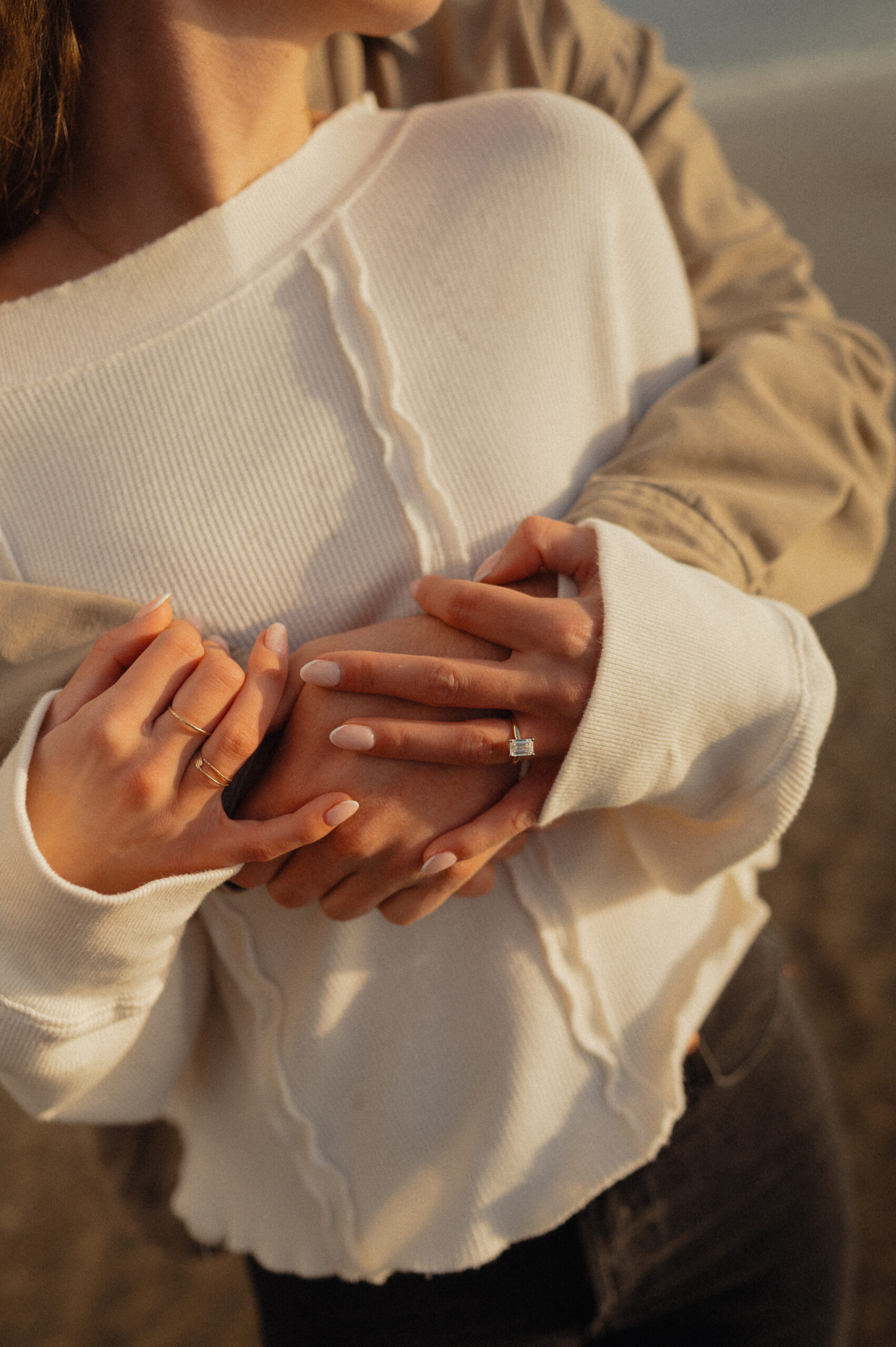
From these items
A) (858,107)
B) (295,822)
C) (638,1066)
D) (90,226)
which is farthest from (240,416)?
(858,107)

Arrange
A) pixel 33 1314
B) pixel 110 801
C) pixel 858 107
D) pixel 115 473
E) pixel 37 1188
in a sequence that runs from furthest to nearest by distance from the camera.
→ pixel 858 107, pixel 37 1188, pixel 33 1314, pixel 115 473, pixel 110 801

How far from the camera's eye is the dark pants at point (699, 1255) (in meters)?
0.88

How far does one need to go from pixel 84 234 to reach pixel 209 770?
1.67ft

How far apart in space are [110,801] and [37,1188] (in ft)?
6.95

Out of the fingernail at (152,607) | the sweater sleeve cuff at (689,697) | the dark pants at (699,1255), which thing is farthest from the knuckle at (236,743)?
the dark pants at (699,1255)

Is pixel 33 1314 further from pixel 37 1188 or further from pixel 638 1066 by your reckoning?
pixel 638 1066

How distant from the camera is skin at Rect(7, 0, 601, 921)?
2.24 feet

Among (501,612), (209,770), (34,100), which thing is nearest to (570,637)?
(501,612)

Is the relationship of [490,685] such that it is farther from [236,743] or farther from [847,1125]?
[847,1125]

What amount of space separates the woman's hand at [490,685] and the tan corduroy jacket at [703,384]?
0.14m

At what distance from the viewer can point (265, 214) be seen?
804mm

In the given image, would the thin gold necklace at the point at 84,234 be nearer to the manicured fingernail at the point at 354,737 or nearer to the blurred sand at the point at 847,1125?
the manicured fingernail at the point at 354,737

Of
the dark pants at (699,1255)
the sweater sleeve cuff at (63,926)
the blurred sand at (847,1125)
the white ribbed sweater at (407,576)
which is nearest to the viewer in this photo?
the sweater sleeve cuff at (63,926)

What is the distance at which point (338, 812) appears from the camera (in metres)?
0.66
